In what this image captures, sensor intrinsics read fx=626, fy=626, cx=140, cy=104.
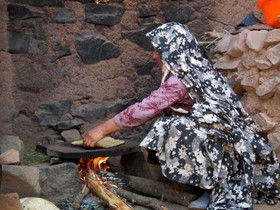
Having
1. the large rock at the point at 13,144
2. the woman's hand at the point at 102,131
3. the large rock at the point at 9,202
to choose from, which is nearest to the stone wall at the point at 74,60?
the large rock at the point at 13,144

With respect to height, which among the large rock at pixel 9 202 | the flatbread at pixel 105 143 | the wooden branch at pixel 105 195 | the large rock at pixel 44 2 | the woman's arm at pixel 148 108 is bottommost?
the wooden branch at pixel 105 195

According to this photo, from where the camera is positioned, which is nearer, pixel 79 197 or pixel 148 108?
pixel 79 197

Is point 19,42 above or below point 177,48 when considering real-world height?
below

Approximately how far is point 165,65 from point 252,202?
3.30ft

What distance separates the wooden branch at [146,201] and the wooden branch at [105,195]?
139mm

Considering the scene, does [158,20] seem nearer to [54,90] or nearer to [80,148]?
[54,90]

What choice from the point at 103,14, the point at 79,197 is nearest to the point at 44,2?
the point at 103,14

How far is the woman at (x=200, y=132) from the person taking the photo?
369cm

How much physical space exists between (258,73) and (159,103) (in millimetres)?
755

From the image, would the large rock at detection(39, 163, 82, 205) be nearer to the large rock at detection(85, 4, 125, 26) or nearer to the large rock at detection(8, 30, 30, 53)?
the large rock at detection(8, 30, 30, 53)

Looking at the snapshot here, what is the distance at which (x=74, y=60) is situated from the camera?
4.55m

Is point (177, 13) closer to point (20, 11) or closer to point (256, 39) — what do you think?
point (256, 39)

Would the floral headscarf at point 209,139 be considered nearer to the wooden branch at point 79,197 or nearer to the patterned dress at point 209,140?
the patterned dress at point 209,140

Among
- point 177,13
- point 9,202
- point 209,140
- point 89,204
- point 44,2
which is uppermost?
point 44,2
